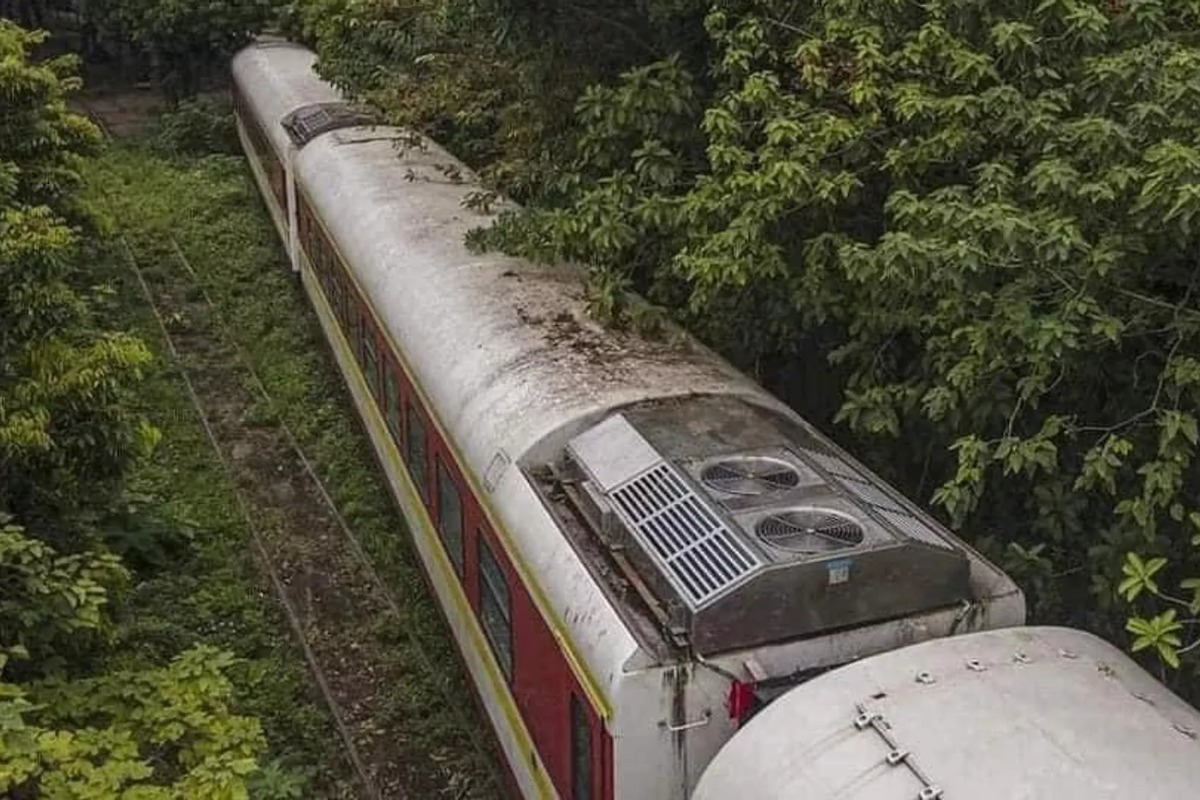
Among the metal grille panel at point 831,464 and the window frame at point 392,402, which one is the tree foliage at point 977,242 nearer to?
the metal grille panel at point 831,464

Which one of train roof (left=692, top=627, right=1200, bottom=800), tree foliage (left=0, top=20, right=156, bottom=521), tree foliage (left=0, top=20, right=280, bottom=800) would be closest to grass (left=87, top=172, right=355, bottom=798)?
tree foliage (left=0, top=20, right=280, bottom=800)

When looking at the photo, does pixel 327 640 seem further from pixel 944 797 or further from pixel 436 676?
pixel 944 797

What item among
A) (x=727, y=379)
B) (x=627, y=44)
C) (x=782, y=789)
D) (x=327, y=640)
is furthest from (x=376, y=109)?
(x=782, y=789)

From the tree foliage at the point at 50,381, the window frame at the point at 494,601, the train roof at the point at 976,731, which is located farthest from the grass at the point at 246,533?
the train roof at the point at 976,731

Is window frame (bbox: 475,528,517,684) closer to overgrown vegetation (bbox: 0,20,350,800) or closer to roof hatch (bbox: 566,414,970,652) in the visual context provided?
roof hatch (bbox: 566,414,970,652)

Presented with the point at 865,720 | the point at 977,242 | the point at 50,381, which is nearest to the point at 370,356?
the point at 50,381

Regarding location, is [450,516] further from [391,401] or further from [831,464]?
[831,464]

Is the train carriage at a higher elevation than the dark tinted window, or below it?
higher
